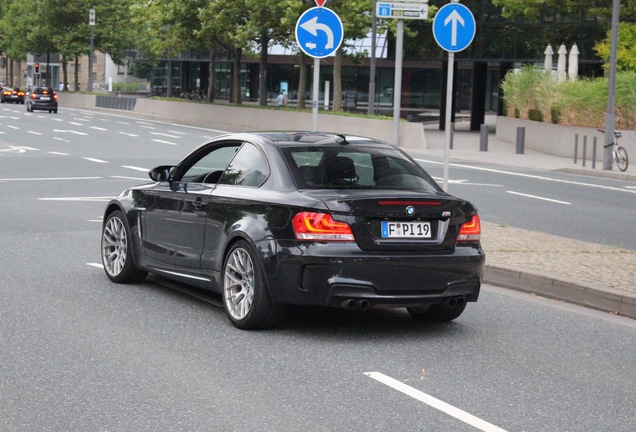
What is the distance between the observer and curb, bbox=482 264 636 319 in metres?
9.75

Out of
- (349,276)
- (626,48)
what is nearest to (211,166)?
(349,276)

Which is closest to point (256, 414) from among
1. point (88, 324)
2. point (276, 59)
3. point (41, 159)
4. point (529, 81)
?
point (88, 324)

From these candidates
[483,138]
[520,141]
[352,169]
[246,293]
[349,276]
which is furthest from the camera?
[483,138]

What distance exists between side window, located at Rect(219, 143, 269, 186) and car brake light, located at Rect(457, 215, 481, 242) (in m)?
1.46

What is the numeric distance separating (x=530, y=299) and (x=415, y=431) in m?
4.70

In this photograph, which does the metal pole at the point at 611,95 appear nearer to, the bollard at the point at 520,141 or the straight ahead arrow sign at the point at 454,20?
the bollard at the point at 520,141

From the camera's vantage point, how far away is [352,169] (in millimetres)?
8773

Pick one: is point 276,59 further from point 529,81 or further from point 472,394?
point 472,394

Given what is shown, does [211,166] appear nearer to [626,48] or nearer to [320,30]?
[320,30]

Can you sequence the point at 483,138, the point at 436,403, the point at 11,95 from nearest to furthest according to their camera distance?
the point at 436,403
the point at 483,138
the point at 11,95

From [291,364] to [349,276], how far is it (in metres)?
0.91

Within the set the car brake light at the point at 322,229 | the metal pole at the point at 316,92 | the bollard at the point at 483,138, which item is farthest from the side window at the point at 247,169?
the bollard at the point at 483,138

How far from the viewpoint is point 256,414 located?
617 centimetres

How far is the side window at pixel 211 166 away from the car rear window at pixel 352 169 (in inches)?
31.1
